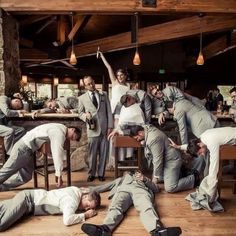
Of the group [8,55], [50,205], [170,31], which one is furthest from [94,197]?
[170,31]

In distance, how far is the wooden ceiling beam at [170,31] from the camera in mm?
5793

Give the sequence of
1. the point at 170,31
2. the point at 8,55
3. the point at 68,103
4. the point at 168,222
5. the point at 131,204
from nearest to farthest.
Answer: the point at 168,222 < the point at 131,204 < the point at 8,55 < the point at 68,103 < the point at 170,31

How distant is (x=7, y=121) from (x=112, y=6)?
2.25 meters

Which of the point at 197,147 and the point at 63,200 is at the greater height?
the point at 197,147

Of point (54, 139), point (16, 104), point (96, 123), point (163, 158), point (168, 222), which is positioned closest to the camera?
point (168, 222)

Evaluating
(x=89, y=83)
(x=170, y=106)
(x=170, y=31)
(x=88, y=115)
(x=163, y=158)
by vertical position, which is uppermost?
(x=170, y=31)

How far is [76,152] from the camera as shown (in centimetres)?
474

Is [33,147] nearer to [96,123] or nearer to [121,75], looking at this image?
[96,123]

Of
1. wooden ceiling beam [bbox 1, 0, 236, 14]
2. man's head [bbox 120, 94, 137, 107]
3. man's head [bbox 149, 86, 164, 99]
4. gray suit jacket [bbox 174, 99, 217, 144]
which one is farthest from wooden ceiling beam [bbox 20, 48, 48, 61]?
gray suit jacket [bbox 174, 99, 217, 144]

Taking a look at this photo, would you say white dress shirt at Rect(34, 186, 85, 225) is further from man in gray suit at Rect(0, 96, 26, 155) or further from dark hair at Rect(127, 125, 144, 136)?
man in gray suit at Rect(0, 96, 26, 155)

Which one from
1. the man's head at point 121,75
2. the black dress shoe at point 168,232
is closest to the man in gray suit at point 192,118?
the man's head at point 121,75

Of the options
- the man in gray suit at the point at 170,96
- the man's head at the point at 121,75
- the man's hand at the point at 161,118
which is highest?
the man's head at the point at 121,75

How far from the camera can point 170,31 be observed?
21.5 ft

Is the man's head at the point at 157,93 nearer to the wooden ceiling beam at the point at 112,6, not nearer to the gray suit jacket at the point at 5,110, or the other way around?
the wooden ceiling beam at the point at 112,6
